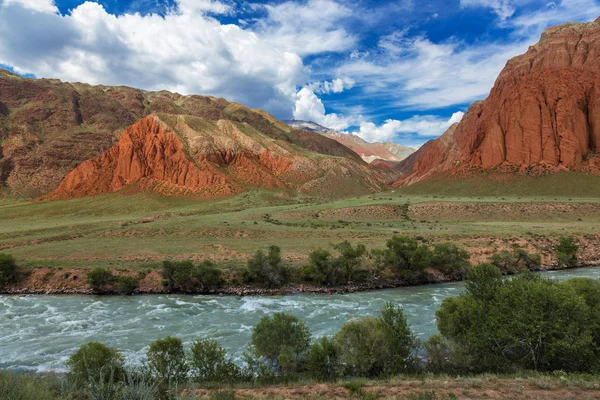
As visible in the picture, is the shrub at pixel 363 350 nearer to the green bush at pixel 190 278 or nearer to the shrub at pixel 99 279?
the green bush at pixel 190 278

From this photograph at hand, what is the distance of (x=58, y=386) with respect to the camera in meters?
12.7

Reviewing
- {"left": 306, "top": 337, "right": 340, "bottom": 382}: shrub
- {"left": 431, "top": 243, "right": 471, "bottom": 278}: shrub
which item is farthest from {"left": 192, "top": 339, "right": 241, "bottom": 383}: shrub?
{"left": 431, "top": 243, "right": 471, "bottom": 278}: shrub

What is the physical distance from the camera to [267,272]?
37750 mm

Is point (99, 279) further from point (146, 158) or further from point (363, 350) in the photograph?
point (146, 158)

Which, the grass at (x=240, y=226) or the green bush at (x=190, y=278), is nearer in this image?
the green bush at (x=190, y=278)

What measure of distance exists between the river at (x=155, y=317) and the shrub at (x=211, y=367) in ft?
12.9

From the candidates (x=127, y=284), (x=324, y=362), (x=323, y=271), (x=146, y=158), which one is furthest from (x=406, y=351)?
(x=146, y=158)

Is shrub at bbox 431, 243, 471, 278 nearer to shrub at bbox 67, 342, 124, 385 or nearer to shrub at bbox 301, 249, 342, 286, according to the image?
shrub at bbox 301, 249, 342, 286

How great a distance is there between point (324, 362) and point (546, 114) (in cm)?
12751

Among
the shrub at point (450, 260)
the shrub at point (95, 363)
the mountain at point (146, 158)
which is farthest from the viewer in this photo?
the mountain at point (146, 158)

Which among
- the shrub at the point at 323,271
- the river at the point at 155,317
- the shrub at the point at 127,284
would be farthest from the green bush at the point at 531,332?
the shrub at the point at 127,284

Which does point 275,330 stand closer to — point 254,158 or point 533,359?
point 533,359

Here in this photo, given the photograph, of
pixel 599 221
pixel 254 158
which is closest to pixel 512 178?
pixel 599 221

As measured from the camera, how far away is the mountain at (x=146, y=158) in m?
120
